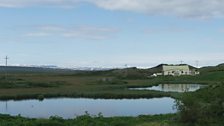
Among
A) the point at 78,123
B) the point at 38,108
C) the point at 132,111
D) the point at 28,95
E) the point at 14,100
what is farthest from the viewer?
the point at 28,95

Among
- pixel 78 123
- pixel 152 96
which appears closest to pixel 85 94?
pixel 152 96

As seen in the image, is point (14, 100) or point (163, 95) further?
point (163, 95)

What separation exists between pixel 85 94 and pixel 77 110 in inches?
657

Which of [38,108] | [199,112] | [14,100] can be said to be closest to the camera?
[199,112]

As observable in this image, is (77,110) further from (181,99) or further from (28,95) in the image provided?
(181,99)

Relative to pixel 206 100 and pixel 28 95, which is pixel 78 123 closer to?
pixel 206 100

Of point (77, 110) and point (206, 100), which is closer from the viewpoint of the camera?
point (206, 100)

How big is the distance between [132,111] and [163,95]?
17.5 meters

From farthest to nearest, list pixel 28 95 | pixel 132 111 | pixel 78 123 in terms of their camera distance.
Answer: pixel 28 95 < pixel 132 111 < pixel 78 123

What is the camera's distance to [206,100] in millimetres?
20453

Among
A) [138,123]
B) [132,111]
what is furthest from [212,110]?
[132,111]

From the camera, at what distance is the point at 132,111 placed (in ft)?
124

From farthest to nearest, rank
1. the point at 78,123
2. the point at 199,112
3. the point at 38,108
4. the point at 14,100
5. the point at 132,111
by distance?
the point at 14,100 < the point at 38,108 < the point at 132,111 < the point at 78,123 < the point at 199,112

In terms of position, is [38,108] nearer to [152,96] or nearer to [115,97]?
[115,97]
